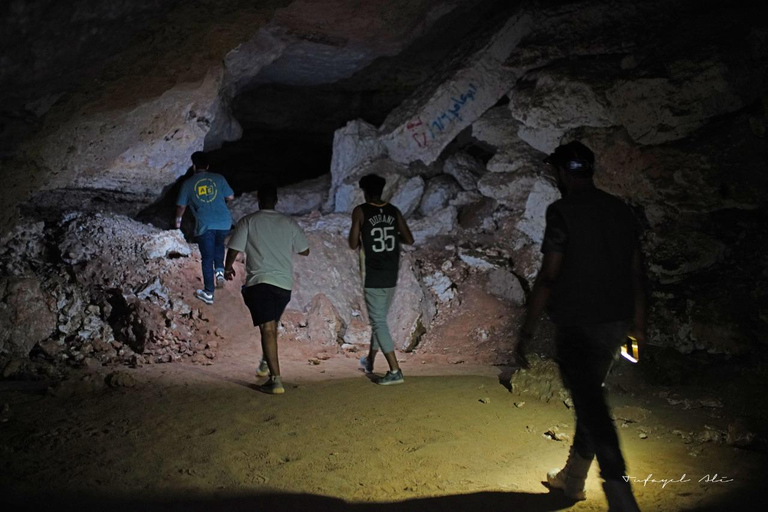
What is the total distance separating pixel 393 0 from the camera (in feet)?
26.4

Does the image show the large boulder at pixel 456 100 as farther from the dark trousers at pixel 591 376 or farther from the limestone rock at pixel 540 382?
the dark trousers at pixel 591 376

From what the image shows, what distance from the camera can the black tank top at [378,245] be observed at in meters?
5.45

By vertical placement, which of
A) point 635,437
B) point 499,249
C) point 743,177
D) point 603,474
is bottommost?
point 635,437

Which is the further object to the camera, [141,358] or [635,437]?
[141,358]

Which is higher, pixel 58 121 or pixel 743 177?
pixel 58 121

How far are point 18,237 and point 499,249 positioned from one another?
602 centimetres

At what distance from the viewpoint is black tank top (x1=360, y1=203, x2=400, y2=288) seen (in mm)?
5449

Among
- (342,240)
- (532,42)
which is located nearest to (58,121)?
(342,240)

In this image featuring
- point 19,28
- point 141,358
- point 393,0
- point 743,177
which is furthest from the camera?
point 393,0

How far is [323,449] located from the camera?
397 centimetres

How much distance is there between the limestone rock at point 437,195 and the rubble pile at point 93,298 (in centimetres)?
376

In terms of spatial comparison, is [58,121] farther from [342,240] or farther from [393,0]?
[393,0]

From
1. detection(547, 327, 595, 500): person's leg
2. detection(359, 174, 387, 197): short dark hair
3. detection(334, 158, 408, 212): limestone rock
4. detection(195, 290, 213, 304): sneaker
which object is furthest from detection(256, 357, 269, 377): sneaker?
detection(334, 158, 408, 212): limestone rock

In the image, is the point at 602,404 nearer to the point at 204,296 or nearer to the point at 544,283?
the point at 544,283
